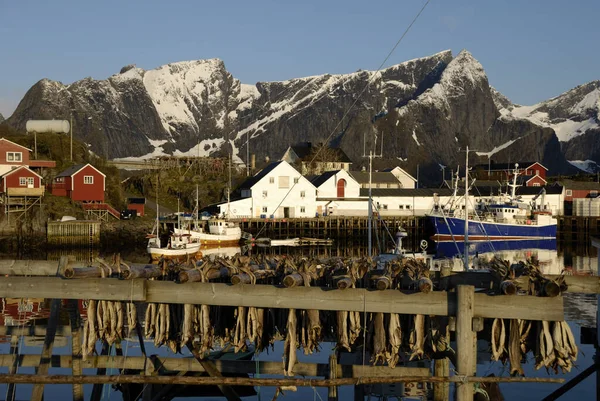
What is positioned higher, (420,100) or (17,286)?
(420,100)

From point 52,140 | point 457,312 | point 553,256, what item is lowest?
point 553,256

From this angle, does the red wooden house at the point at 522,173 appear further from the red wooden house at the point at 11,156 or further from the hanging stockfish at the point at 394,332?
the hanging stockfish at the point at 394,332

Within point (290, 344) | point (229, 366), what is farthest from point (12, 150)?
point (290, 344)

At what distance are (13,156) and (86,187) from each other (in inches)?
321

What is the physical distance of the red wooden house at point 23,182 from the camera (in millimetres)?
69938

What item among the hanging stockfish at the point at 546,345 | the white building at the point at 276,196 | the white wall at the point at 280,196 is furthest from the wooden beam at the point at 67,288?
the white wall at the point at 280,196

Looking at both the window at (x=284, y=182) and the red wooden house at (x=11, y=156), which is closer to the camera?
the red wooden house at (x=11, y=156)

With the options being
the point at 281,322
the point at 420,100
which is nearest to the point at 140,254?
the point at 281,322

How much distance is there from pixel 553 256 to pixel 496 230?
17.8 m

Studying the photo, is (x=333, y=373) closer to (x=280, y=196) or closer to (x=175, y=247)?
(x=175, y=247)

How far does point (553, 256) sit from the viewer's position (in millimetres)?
63531

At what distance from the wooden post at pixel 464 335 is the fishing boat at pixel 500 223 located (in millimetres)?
69291

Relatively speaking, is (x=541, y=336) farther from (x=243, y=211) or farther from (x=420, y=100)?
(x=420, y=100)

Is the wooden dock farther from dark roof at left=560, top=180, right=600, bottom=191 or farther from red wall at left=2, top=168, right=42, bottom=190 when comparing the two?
dark roof at left=560, top=180, right=600, bottom=191
